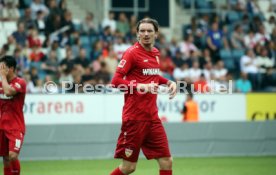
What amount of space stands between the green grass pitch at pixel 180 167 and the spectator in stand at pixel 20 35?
4.81 metres

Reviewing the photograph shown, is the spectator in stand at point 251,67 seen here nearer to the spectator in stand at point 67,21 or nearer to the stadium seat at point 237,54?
the stadium seat at point 237,54

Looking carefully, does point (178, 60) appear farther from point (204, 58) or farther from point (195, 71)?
point (204, 58)

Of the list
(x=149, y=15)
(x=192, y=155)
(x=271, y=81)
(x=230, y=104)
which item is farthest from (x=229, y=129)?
(x=149, y=15)

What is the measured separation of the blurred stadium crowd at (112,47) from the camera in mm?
20312

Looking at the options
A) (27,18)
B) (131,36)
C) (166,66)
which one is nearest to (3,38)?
(27,18)

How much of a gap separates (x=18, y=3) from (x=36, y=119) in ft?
15.8

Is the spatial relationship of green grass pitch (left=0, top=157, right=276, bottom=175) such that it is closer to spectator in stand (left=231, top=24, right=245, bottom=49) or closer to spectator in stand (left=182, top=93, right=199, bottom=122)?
spectator in stand (left=182, top=93, right=199, bottom=122)

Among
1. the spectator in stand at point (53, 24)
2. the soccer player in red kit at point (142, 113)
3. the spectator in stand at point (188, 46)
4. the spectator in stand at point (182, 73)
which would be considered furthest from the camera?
the spectator in stand at point (188, 46)

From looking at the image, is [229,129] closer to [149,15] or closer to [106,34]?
[106,34]

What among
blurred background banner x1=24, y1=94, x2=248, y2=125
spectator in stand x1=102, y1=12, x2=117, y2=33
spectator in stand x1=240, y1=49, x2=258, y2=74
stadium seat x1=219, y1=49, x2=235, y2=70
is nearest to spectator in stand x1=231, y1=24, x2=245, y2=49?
stadium seat x1=219, y1=49, x2=235, y2=70

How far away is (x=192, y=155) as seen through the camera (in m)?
18.4

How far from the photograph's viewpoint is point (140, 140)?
10.0 metres

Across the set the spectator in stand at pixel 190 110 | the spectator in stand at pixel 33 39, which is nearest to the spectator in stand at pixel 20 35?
the spectator in stand at pixel 33 39

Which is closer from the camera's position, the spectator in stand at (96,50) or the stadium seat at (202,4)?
the spectator in stand at (96,50)
